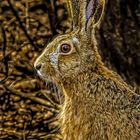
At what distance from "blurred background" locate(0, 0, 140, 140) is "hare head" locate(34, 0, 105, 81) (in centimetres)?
217

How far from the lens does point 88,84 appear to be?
212 inches

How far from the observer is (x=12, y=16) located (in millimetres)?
8453

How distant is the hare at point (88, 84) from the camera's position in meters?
5.28

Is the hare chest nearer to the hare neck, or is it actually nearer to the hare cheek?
the hare neck

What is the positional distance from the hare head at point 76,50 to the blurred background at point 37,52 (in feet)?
7.11

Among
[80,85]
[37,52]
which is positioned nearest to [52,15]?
[37,52]

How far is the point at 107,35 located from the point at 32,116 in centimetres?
101

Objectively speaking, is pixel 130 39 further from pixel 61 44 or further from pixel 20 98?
pixel 61 44

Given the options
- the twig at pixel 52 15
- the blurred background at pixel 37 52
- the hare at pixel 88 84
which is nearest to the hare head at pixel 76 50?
the hare at pixel 88 84

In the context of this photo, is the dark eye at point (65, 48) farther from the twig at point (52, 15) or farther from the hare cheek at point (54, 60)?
the twig at point (52, 15)

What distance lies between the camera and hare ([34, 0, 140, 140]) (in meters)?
5.28

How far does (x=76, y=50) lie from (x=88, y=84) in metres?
0.23

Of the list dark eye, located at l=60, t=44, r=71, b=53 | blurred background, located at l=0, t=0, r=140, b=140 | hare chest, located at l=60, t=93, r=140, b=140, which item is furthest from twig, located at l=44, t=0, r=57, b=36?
dark eye, located at l=60, t=44, r=71, b=53

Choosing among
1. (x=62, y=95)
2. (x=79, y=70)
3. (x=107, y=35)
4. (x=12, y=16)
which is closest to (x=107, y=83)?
(x=79, y=70)
